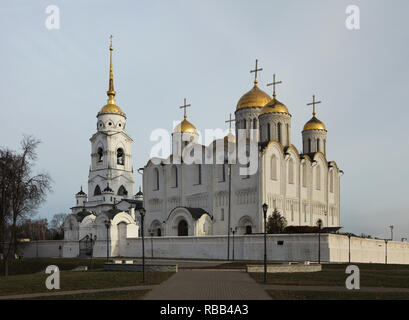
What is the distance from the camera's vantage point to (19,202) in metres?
35.2

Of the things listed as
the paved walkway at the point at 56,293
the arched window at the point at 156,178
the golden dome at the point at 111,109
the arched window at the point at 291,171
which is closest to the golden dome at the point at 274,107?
the arched window at the point at 291,171

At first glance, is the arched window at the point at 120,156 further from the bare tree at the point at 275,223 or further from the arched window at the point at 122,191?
the bare tree at the point at 275,223

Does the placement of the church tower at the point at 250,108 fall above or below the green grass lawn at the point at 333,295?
above

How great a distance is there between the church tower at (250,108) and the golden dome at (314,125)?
722cm

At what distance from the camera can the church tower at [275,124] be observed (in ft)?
194

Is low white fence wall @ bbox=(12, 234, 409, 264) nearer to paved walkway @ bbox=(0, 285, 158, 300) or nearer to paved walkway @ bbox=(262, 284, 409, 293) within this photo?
paved walkway @ bbox=(262, 284, 409, 293)

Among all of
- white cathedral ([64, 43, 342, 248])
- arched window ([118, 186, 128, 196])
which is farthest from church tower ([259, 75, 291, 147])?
arched window ([118, 186, 128, 196])

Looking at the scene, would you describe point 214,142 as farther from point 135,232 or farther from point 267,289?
point 267,289

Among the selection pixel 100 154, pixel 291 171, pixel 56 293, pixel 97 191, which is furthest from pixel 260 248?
pixel 100 154

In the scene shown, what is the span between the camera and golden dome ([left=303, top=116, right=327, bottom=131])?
6681 cm

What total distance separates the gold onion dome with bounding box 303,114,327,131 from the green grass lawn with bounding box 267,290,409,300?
51367 millimetres

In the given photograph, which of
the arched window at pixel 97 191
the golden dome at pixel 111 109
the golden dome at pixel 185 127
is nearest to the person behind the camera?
the golden dome at pixel 185 127

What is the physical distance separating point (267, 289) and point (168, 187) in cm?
4645
